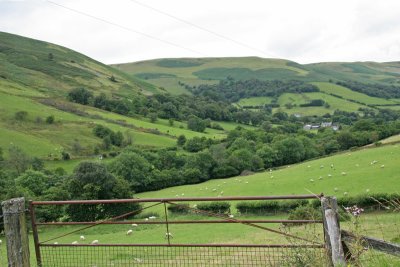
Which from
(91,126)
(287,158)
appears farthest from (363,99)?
(91,126)

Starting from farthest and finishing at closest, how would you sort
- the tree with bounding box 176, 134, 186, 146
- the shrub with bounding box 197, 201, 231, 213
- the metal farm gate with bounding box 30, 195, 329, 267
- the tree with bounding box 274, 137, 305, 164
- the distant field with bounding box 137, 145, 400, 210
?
the tree with bounding box 176, 134, 186, 146 → the tree with bounding box 274, 137, 305, 164 → the distant field with bounding box 137, 145, 400, 210 → the shrub with bounding box 197, 201, 231, 213 → the metal farm gate with bounding box 30, 195, 329, 267

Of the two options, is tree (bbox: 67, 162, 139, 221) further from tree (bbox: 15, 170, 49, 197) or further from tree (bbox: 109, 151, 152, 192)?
tree (bbox: 109, 151, 152, 192)

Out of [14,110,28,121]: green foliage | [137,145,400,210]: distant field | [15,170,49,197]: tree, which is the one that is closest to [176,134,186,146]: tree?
[14,110,28,121]: green foliage

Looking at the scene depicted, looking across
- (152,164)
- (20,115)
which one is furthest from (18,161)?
(20,115)

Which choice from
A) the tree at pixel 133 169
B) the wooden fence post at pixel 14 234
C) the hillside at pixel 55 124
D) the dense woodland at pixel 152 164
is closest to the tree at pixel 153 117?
the dense woodland at pixel 152 164

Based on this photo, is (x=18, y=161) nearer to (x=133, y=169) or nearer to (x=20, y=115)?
(x=133, y=169)

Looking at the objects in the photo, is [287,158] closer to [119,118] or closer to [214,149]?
[214,149]

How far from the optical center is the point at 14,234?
26.4 ft

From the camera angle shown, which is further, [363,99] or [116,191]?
[363,99]

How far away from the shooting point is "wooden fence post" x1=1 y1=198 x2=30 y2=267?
7992 mm

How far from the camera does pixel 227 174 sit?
85.2m

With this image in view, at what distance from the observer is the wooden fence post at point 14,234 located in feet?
26.2

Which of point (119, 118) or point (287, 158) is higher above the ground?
point (119, 118)

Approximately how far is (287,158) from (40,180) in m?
52.7
